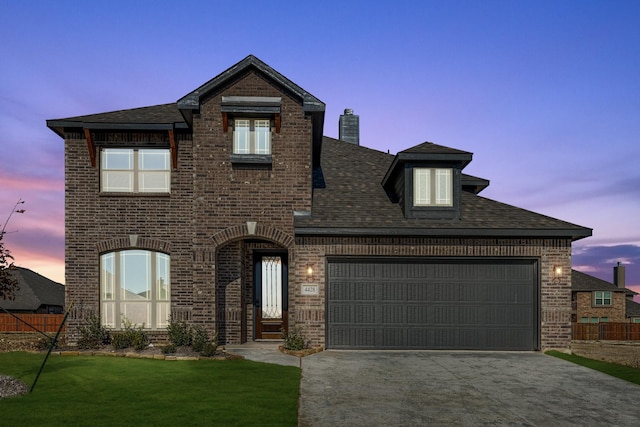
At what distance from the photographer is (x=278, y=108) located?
1363 cm

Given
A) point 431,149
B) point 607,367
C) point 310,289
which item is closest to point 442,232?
point 431,149

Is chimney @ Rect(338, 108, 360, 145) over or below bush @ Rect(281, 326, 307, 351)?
over

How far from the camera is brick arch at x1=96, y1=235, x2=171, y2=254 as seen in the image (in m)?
14.2

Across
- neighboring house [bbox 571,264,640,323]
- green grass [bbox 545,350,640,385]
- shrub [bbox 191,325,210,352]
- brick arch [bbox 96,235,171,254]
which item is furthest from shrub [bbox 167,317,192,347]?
neighboring house [bbox 571,264,640,323]

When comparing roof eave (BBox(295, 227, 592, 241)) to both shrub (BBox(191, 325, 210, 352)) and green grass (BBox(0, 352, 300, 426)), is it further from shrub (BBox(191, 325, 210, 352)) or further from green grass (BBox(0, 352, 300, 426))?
green grass (BBox(0, 352, 300, 426))

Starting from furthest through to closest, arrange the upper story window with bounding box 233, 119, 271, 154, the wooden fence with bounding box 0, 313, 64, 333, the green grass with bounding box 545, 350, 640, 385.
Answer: the wooden fence with bounding box 0, 313, 64, 333 → the upper story window with bounding box 233, 119, 271, 154 → the green grass with bounding box 545, 350, 640, 385

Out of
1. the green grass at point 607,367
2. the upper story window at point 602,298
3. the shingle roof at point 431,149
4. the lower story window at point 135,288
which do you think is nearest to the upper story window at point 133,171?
the lower story window at point 135,288

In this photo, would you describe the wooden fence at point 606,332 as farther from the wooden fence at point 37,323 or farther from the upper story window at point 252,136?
the wooden fence at point 37,323

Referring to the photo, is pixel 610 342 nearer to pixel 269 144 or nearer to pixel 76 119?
pixel 269 144

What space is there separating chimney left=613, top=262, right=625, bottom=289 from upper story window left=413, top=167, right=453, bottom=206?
3995cm

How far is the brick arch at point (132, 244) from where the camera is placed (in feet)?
46.5

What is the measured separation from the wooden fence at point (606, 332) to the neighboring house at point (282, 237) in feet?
42.3

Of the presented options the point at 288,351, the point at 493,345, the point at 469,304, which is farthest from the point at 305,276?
the point at 493,345

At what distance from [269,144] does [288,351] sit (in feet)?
19.4
